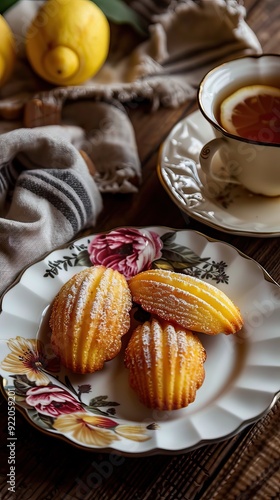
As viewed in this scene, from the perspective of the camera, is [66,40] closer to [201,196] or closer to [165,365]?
[201,196]

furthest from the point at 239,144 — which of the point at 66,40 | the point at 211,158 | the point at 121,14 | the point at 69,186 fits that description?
the point at 121,14

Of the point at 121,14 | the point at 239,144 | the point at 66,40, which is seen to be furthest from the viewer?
the point at 121,14

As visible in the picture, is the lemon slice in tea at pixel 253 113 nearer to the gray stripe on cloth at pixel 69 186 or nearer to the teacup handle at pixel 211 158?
the teacup handle at pixel 211 158

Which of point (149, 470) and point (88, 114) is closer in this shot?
point (149, 470)

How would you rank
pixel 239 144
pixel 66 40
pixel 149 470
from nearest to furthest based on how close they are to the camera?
1. pixel 149 470
2. pixel 239 144
3. pixel 66 40

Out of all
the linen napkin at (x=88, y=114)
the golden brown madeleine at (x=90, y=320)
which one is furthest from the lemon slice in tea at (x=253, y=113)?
the golden brown madeleine at (x=90, y=320)

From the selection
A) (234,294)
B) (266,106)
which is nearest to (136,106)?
(266,106)

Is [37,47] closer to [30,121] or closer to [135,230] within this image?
[30,121]

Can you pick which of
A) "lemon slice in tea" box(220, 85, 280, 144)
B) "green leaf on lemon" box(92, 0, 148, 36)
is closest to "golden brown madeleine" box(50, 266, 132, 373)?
"lemon slice in tea" box(220, 85, 280, 144)
